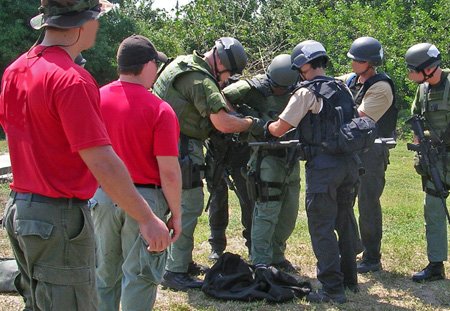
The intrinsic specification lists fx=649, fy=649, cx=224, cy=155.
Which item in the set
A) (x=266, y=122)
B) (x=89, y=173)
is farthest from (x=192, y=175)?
(x=89, y=173)

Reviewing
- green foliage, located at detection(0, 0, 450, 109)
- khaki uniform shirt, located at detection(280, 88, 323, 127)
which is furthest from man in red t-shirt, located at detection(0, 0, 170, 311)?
green foliage, located at detection(0, 0, 450, 109)

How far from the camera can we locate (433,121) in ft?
19.5

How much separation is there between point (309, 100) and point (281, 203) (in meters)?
1.39

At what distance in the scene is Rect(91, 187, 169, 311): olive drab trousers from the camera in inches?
147

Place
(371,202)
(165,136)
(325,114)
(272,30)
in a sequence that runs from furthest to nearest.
Answer: (272,30) < (371,202) < (325,114) < (165,136)

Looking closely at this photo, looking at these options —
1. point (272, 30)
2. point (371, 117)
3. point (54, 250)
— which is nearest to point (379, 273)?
point (371, 117)

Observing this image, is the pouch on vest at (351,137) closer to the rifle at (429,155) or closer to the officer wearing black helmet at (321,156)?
the officer wearing black helmet at (321,156)

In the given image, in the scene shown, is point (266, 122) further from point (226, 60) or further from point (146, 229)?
point (146, 229)

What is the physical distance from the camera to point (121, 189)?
2660mm

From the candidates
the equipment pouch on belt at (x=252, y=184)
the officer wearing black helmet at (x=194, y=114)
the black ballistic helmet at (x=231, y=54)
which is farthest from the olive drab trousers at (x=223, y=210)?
the black ballistic helmet at (x=231, y=54)

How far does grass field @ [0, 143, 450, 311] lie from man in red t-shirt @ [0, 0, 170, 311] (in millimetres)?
2347

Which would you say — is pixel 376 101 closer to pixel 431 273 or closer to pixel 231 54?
pixel 231 54

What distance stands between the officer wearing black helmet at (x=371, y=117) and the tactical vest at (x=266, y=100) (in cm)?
67

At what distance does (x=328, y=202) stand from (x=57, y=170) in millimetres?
2796
